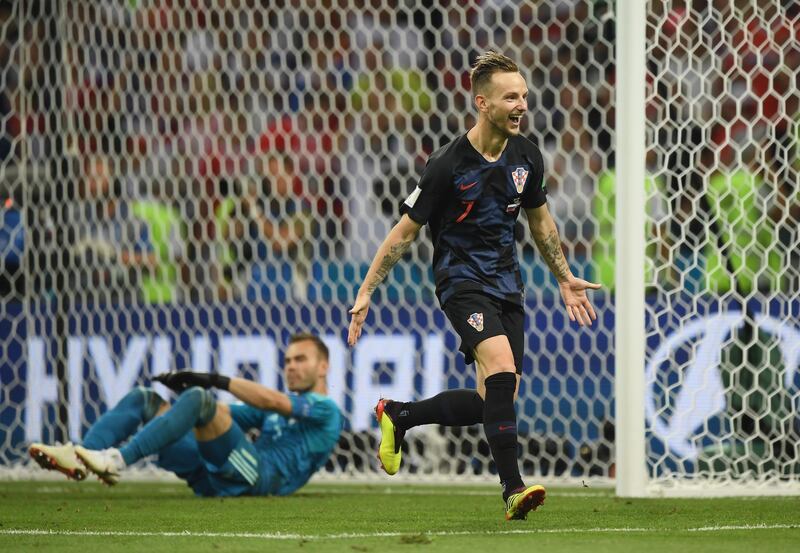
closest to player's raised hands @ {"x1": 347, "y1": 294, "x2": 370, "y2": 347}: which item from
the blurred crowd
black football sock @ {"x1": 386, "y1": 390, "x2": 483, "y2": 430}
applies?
black football sock @ {"x1": 386, "y1": 390, "x2": 483, "y2": 430}

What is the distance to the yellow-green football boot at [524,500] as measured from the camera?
4.01 m

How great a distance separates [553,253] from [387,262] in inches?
24.2

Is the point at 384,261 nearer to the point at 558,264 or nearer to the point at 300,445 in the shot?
the point at 558,264

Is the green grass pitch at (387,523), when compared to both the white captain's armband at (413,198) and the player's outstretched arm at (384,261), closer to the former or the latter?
the player's outstretched arm at (384,261)

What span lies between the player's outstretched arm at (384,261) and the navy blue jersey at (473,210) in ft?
0.15

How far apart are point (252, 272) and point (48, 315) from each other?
124 cm

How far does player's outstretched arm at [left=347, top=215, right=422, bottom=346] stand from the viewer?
4387 millimetres

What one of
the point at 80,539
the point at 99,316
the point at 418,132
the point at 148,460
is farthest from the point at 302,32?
the point at 80,539

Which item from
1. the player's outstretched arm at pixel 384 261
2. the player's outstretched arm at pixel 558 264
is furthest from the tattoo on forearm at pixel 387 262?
the player's outstretched arm at pixel 558 264

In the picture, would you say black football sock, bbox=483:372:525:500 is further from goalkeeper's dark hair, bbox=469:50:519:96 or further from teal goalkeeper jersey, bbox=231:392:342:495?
teal goalkeeper jersey, bbox=231:392:342:495

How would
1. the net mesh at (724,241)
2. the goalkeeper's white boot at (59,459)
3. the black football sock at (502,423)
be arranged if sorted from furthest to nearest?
the net mesh at (724,241) → the goalkeeper's white boot at (59,459) → the black football sock at (502,423)

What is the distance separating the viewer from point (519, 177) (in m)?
4.45

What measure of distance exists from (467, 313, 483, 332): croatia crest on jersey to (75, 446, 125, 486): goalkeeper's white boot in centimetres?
196

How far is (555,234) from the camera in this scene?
466 cm
